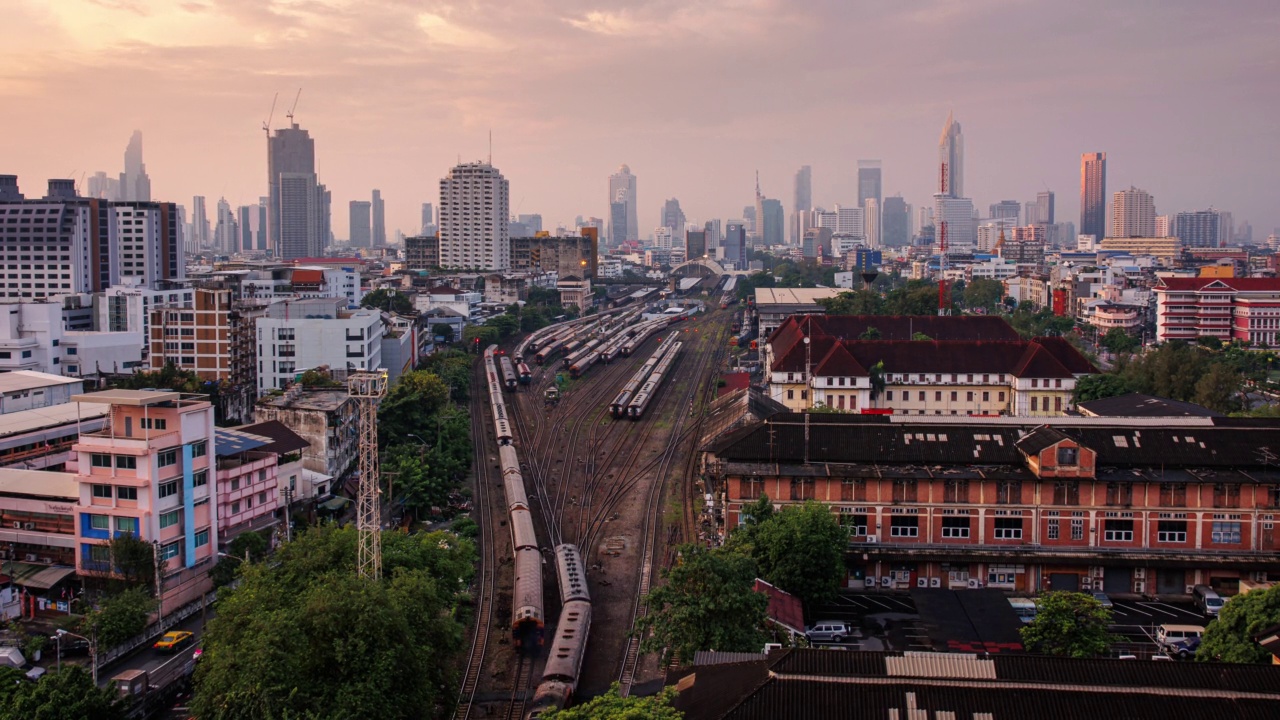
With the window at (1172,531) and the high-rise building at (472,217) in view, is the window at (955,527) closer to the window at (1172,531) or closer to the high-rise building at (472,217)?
the window at (1172,531)

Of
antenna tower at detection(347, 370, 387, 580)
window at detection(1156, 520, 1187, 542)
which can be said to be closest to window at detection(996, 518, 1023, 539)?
window at detection(1156, 520, 1187, 542)

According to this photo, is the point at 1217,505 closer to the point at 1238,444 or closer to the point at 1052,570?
the point at 1238,444

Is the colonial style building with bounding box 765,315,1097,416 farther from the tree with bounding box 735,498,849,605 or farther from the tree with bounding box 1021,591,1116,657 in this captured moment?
the tree with bounding box 1021,591,1116,657

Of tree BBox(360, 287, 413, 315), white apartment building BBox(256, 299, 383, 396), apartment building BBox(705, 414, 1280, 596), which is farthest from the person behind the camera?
tree BBox(360, 287, 413, 315)

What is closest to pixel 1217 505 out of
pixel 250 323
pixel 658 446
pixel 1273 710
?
pixel 1273 710

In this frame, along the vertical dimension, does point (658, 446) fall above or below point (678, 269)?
below

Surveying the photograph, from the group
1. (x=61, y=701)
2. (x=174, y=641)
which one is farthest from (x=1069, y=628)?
(x=174, y=641)

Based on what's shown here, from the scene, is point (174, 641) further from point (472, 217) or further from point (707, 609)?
point (472, 217)
